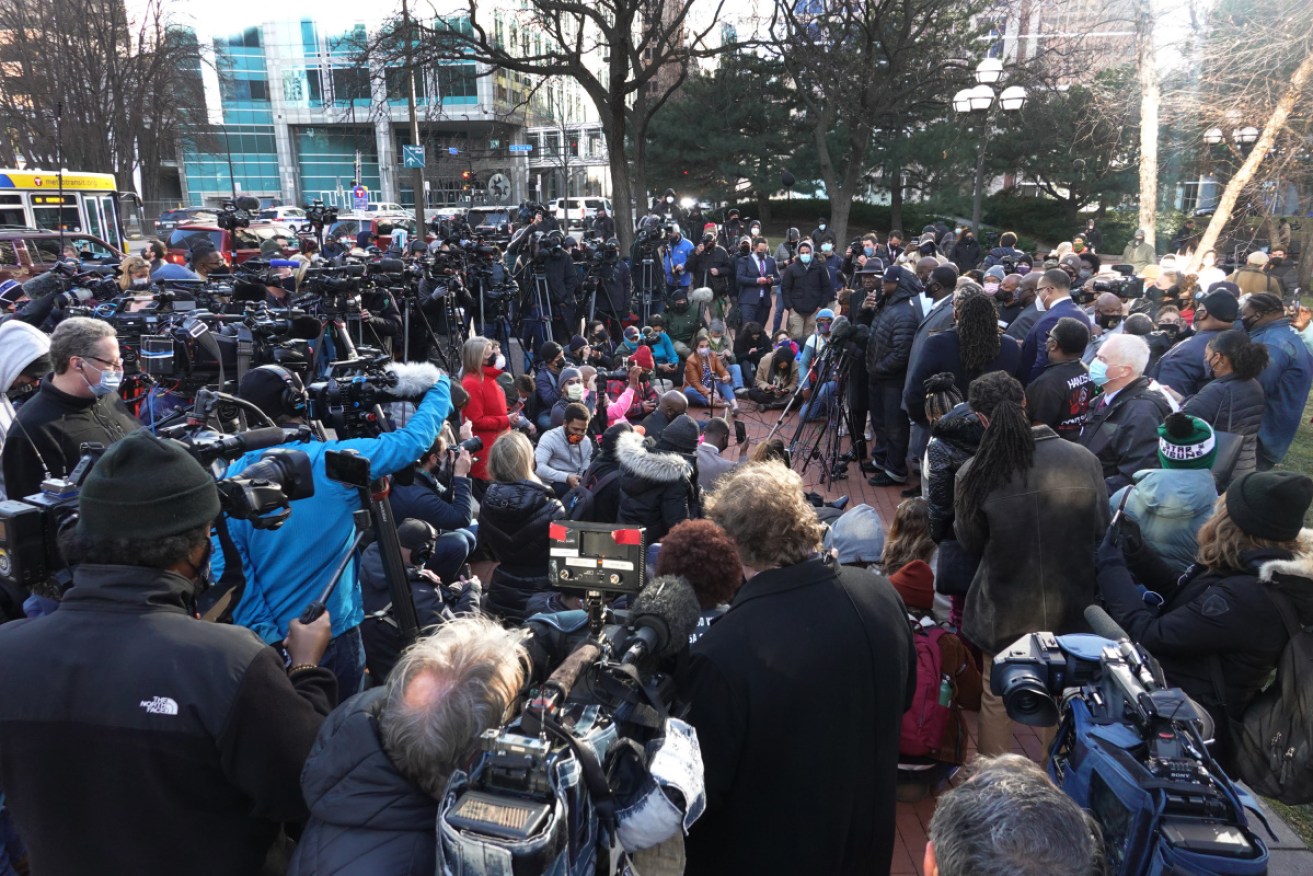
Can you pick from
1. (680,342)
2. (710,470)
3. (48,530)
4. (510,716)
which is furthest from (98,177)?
(510,716)

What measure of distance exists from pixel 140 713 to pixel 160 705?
0.13 ft

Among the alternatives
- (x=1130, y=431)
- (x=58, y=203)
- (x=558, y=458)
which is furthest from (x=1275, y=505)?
(x=58, y=203)

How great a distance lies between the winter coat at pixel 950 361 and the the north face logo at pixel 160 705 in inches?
195

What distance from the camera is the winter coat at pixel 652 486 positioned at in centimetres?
429

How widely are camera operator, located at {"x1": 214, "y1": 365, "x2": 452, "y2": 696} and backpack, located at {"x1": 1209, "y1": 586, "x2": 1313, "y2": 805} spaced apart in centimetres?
279

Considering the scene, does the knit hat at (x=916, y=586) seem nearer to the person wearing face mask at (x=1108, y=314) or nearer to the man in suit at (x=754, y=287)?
the person wearing face mask at (x=1108, y=314)

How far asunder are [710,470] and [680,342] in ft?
17.6

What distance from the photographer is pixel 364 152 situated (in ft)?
163

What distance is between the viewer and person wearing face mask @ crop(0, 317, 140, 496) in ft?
10.8

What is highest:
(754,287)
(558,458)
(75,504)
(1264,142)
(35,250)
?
(1264,142)

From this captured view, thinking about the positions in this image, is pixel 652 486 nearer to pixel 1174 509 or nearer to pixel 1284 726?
pixel 1174 509

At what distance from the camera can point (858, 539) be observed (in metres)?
3.65

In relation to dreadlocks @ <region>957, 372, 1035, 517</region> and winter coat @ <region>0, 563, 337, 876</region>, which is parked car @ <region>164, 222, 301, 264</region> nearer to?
dreadlocks @ <region>957, 372, 1035, 517</region>

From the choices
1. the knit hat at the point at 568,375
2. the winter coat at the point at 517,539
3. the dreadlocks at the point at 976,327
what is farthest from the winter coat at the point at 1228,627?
the knit hat at the point at 568,375
